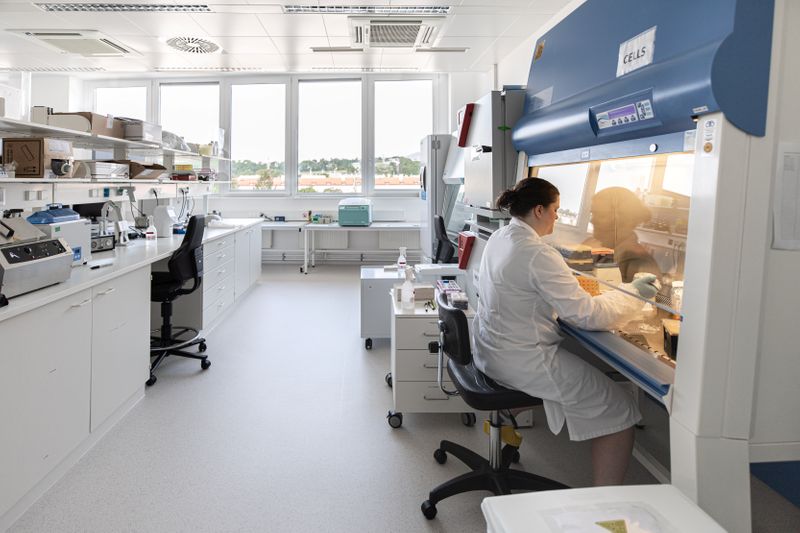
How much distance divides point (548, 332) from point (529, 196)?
541 mm

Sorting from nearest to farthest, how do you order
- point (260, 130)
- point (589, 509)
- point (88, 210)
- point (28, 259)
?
1. point (589, 509)
2. point (28, 259)
3. point (88, 210)
4. point (260, 130)

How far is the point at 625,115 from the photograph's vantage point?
1714 millimetres

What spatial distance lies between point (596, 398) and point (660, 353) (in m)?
0.29

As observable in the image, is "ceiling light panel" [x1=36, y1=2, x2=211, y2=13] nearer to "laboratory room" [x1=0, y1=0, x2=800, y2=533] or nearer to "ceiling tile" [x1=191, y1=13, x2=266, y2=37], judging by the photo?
"laboratory room" [x1=0, y1=0, x2=800, y2=533]

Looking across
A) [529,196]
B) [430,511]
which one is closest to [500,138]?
[529,196]

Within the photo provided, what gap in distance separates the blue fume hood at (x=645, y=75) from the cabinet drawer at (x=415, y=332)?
1.03 m

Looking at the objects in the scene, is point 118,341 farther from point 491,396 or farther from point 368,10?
point 368,10

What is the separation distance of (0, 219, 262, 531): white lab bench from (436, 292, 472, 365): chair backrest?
158 centimetres

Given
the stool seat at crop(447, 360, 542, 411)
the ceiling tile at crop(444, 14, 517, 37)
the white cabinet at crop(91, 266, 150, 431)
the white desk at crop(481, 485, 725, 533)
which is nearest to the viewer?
the white desk at crop(481, 485, 725, 533)

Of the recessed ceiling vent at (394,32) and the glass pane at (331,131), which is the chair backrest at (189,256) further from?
the glass pane at (331,131)

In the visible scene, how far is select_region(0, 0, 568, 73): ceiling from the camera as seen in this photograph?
4238 millimetres

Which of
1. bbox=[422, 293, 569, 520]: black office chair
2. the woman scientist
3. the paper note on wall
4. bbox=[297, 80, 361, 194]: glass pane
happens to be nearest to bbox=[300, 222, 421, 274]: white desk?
bbox=[297, 80, 361, 194]: glass pane

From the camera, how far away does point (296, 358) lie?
392 centimetres

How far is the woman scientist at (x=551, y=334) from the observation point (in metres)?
1.90
